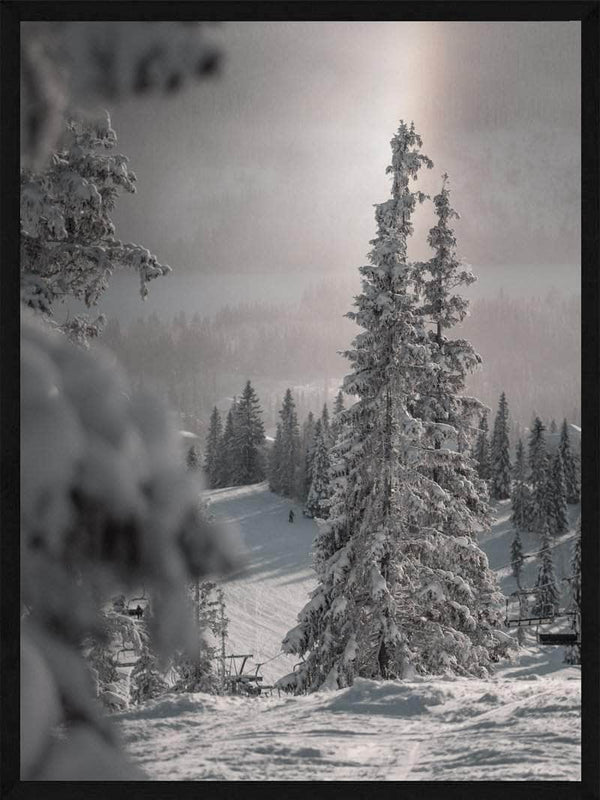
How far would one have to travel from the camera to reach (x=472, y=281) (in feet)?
23.9

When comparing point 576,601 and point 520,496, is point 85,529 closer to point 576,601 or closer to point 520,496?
point 576,601

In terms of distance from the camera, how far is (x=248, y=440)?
17.6ft

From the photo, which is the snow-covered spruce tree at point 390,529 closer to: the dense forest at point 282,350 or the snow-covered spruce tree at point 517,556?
the snow-covered spruce tree at point 517,556

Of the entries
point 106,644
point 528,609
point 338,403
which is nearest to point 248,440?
point 106,644

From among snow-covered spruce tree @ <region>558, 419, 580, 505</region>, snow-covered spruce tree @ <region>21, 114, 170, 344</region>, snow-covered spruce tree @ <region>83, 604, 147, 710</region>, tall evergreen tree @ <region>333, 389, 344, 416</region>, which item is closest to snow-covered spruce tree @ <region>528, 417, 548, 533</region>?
snow-covered spruce tree @ <region>558, 419, 580, 505</region>

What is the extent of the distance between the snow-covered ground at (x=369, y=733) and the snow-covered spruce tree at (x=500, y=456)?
2.97m

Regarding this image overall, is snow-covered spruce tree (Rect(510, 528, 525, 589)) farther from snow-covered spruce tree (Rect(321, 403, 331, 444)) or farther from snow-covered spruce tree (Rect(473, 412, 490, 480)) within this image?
snow-covered spruce tree (Rect(321, 403, 331, 444))

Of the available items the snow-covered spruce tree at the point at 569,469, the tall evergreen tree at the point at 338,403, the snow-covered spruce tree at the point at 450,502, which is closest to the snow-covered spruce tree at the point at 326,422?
the tall evergreen tree at the point at 338,403

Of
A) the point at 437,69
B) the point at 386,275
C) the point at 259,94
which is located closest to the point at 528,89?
the point at 437,69

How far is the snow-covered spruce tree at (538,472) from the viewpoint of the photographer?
5.52 metres

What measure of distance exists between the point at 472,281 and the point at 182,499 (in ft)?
18.8

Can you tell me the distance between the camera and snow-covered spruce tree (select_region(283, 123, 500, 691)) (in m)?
9.09

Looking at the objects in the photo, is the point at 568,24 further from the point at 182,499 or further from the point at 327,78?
the point at 182,499

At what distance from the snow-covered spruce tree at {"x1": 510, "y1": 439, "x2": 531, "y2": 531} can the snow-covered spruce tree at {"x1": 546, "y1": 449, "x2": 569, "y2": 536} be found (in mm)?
275
